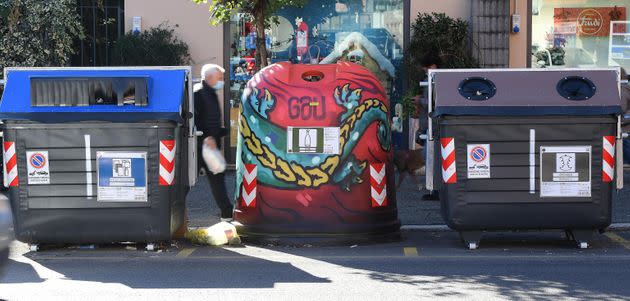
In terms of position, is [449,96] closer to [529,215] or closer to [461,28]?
[529,215]

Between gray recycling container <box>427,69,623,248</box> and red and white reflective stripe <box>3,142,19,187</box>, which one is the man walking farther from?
gray recycling container <box>427,69,623,248</box>

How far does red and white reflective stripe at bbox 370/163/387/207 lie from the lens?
978 cm

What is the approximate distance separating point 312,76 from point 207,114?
63.0 inches

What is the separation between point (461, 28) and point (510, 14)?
86cm

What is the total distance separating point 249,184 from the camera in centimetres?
985

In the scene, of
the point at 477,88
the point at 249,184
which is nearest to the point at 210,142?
the point at 249,184

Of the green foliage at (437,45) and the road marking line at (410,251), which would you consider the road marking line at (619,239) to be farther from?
the green foliage at (437,45)

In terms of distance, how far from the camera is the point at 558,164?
367 inches

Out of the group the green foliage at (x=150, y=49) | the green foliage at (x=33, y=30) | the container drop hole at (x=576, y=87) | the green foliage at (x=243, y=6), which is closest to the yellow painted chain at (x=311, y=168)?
the container drop hole at (x=576, y=87)

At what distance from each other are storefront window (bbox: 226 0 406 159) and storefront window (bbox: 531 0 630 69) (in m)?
2.15

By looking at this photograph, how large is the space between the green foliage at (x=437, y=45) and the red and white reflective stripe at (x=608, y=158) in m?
6.84

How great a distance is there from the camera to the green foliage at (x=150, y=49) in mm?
16391

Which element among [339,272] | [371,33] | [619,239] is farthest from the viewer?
[371,33]

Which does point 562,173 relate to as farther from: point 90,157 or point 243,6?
point 243,6
